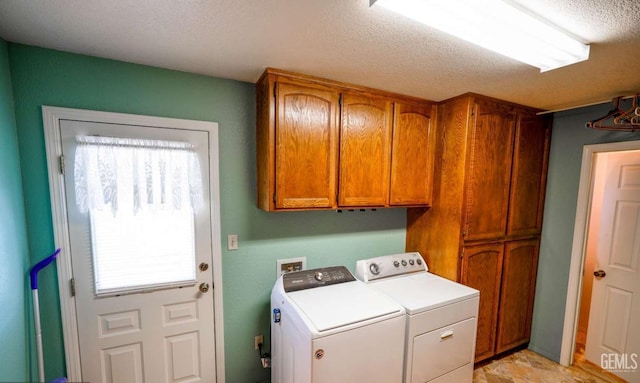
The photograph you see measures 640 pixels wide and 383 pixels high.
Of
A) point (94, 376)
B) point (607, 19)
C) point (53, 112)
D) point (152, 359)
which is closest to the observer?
point (607, 19)

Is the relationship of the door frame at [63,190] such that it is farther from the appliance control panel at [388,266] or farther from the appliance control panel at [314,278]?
the appliance control panel at [388,266]

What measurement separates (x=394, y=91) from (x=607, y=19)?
106cm

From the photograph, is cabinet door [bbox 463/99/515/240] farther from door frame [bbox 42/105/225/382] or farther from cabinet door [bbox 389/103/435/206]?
door frame [bbox 42/105/225/382]

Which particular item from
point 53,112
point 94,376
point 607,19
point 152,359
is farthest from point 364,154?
point 94,376

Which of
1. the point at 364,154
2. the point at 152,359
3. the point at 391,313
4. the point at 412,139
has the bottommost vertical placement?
the point at 152,359

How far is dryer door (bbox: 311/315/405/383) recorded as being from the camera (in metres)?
1.25

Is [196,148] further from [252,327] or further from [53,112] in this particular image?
[252,327]

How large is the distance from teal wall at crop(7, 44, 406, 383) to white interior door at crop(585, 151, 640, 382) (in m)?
1.73

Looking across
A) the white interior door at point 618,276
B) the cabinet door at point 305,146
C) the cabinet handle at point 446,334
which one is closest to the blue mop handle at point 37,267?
the cabinet door at point 305,146

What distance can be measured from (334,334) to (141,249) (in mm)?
1214

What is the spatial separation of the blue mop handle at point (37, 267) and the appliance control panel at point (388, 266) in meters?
1.83

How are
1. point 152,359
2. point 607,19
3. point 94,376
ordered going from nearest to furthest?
point 607,19
point 94,376
point 152,359

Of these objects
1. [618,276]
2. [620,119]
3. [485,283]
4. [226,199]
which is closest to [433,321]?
[485,283]

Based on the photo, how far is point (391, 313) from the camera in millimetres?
1455
